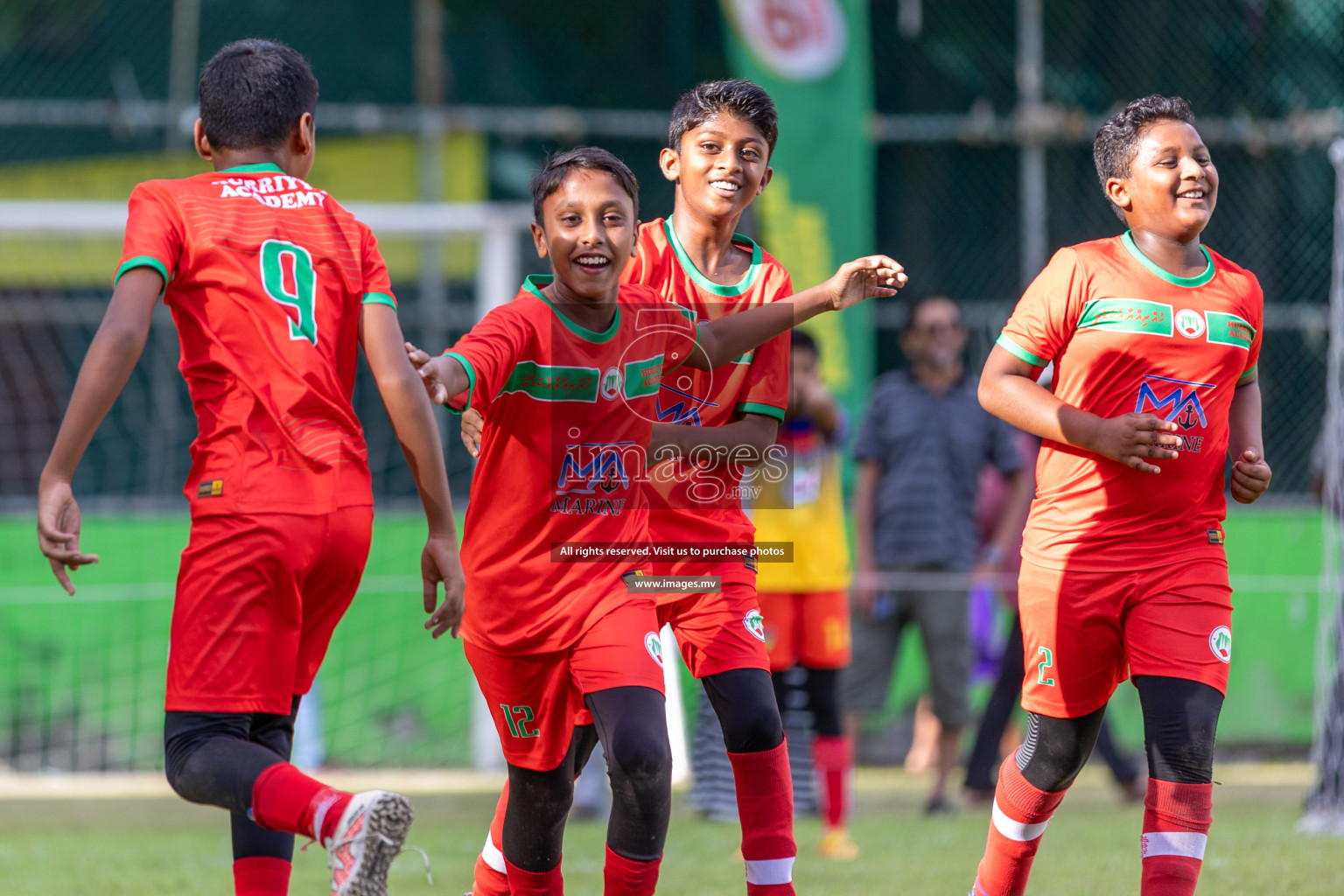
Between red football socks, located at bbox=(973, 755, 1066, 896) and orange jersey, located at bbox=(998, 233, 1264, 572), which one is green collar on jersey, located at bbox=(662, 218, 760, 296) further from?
red football socks, located at bbox=(973, 755, 1066, 896)

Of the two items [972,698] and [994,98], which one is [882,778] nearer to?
[972,698]

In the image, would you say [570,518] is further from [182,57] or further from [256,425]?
[182,57]

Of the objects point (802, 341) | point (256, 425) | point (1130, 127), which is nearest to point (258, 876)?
point (256, 425)

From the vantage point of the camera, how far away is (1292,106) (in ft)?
35.6

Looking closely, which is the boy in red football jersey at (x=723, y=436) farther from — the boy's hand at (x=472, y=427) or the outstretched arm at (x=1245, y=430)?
the outstretched arm at (x=1245, y=430)

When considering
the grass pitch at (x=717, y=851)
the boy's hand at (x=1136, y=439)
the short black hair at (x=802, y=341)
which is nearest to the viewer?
the boy's hand at (x=1136, y=439)

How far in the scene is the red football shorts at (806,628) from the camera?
6539 millimetres

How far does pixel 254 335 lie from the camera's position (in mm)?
3246

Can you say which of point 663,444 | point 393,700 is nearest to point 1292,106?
point 393,700

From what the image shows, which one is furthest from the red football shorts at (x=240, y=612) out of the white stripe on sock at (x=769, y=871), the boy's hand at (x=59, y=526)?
the white stripe on sock at (x=769, y=871)

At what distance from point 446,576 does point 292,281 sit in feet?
2.39

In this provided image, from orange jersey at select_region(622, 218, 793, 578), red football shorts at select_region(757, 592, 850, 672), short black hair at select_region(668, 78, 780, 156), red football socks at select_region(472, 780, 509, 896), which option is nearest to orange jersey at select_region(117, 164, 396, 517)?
orange jersey at select_region(622, 218, 793, 578)

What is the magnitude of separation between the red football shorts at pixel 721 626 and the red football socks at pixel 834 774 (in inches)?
92.8

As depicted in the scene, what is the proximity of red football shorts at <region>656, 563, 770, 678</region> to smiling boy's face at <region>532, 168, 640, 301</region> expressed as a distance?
0.79 m
